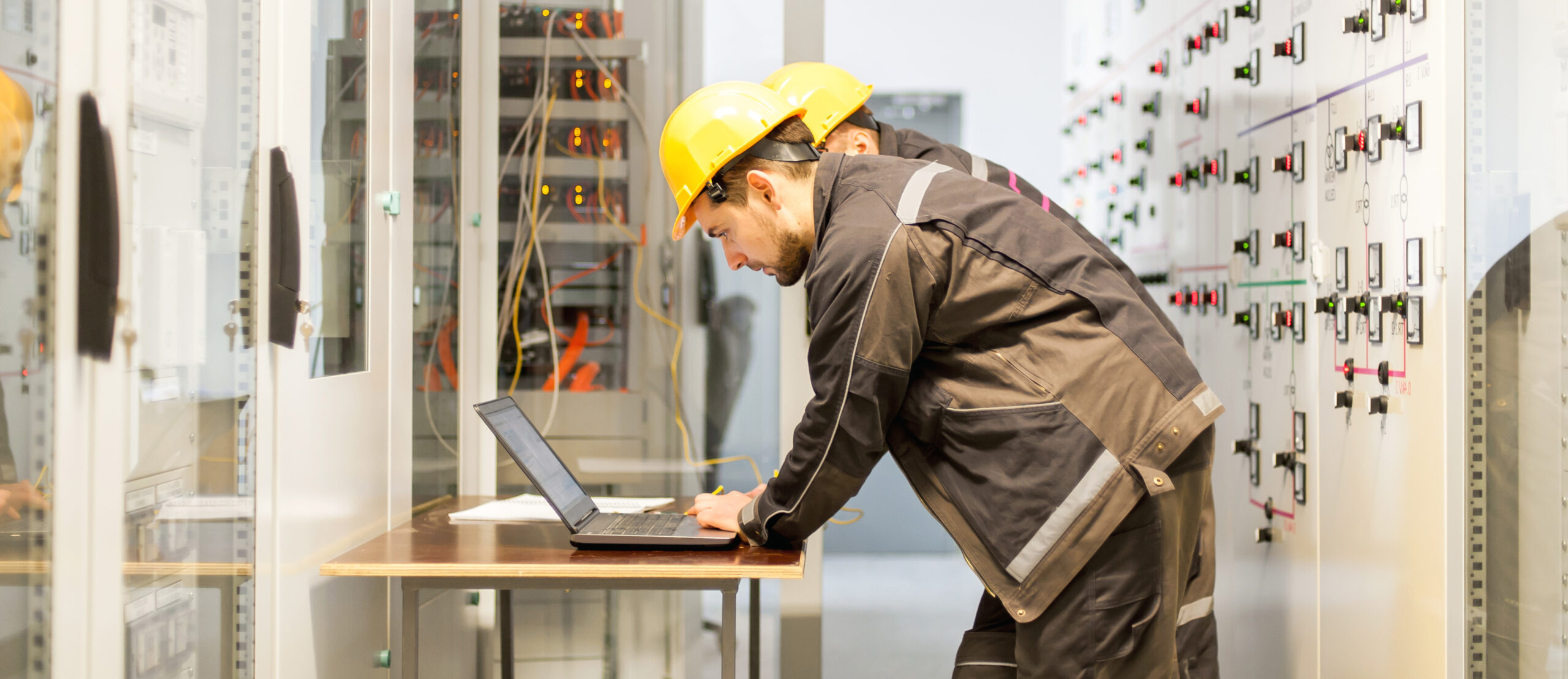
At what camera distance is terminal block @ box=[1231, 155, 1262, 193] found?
7.95 ft

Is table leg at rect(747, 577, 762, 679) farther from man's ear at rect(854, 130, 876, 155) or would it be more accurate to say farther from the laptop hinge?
man's ear at rect(854, 130, 876, 155)

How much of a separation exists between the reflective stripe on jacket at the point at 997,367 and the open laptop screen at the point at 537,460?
1.68ft

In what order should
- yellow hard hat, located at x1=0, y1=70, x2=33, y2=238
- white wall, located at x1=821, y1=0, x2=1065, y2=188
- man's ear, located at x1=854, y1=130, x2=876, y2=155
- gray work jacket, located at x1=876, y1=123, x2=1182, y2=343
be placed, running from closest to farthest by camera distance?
yellow hard hat, located at x1=0, y1=70, x2=33, y2=238 < gray work jacket, located at x1=876, y1=123, x2=1182, y2=343 < man's ear, located at x1=854, y1=130, x2=876, y2=155 < white wall, located at x1=821, y1=0, x2=1065, y2=188

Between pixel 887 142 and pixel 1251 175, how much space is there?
3.59 feet

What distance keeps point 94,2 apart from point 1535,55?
2103 millimetres

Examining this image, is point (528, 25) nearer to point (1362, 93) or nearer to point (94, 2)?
point (94, 2)

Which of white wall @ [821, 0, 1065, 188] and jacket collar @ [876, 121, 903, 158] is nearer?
jacket collar @ [876, 121, 903, 158]

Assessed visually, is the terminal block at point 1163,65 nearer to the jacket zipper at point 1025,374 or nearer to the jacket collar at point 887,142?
the jacket collar at point 887,142

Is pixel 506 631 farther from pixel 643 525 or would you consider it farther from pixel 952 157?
pixel 952 157

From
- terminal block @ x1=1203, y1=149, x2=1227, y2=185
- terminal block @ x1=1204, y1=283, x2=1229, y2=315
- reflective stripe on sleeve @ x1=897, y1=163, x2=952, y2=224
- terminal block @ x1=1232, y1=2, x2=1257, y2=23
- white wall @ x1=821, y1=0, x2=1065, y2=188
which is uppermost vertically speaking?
white wall @ x1=821, y1=0, x2=1065, y2=188

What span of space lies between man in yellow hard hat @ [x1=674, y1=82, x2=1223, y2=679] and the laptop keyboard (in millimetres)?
341

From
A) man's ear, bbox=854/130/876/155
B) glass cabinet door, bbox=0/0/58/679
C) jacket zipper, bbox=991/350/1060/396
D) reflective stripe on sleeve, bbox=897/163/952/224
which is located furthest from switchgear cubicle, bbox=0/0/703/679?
jacket zipper, bbox=991/350/1060/396

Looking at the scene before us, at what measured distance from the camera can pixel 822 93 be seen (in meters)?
2.09

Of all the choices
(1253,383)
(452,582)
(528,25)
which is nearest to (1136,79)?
(1253,383)
